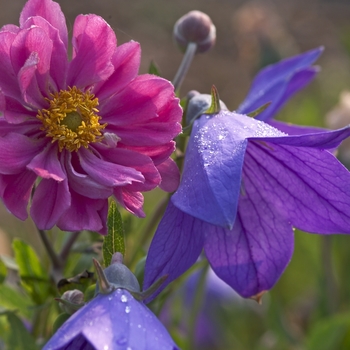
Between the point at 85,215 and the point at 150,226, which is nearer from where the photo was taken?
the point at 85,215

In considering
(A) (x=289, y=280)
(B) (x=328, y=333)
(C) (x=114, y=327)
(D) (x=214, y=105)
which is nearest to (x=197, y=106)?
(D) (x=214, y=105)

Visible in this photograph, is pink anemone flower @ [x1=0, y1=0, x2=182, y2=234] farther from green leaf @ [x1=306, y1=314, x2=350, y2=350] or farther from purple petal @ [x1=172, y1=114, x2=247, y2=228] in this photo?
green leaf @ [x1=306, y1=314, x2=350, y2=350]

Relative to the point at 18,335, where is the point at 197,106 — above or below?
above

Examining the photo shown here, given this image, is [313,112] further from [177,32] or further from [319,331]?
[177,32]

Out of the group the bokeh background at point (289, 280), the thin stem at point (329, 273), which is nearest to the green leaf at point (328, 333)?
the bokeh background at point (289, 280)

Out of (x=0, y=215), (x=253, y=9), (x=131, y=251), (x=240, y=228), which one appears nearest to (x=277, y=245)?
(x=240, y=228)

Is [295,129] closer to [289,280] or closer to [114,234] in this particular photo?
[114,234]
